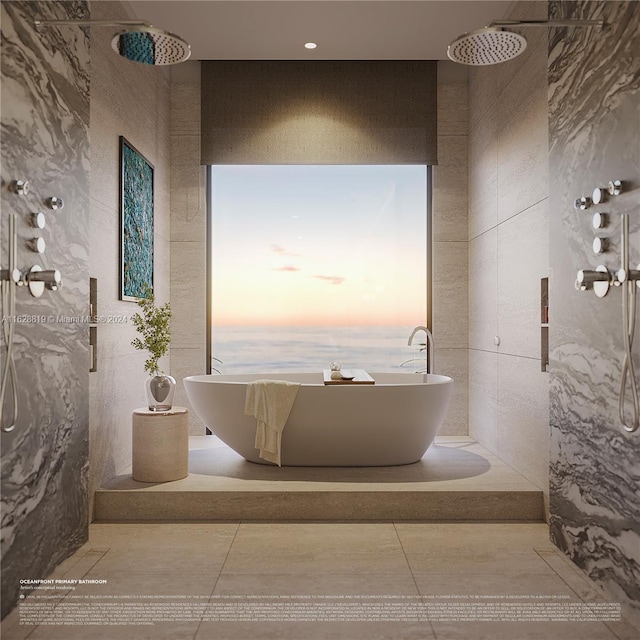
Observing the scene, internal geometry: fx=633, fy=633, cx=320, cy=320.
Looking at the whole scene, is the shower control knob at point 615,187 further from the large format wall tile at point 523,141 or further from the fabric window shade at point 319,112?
the fabric window shade at point 319,112

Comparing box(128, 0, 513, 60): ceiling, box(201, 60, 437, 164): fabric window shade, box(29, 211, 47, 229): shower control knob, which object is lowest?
box(29, 211, 47, 229): shower control knob

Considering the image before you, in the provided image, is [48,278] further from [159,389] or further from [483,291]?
[483,291]

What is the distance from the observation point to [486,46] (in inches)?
109

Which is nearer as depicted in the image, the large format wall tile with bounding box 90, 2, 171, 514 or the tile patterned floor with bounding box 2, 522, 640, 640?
the tile patterned floor with bounding box 2, 522, 640, 640

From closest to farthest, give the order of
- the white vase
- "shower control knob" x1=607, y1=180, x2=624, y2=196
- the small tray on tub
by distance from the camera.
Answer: "shower control knob" x1=607, y1=180, x2=624, y2=196, the white vase, the small tray on tub

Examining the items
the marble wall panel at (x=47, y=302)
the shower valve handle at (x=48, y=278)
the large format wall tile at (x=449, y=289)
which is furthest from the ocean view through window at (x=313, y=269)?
the shower valve handle at (x=48, y=278)

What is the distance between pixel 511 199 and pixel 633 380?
6.56ft

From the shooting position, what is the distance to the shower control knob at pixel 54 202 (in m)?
2.61

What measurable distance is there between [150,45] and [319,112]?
234cm

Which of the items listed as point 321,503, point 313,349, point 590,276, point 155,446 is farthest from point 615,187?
point 313,349

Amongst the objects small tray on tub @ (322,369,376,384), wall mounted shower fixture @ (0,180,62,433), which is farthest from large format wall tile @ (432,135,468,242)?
wall mounted shower fixture @ (0,180,62,433)

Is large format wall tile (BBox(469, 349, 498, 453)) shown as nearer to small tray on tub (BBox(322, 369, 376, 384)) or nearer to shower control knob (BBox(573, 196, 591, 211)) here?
small tray on tub (BBox(322, 369, 376, 384))

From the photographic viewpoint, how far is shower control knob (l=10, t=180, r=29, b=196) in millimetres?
2324

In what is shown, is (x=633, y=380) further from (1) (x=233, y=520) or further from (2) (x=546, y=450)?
(1) (x=233, y=520)
